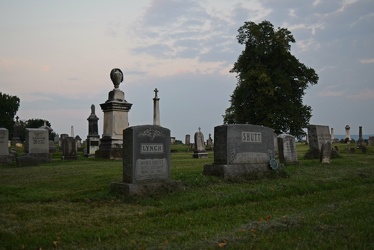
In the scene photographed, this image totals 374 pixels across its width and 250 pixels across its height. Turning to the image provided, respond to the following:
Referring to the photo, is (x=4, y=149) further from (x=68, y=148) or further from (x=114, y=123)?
(x=114, y=123)

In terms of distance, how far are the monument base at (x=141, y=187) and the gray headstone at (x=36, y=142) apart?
13518 millimetres

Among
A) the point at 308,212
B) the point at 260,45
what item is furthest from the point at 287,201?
the point at 260,45

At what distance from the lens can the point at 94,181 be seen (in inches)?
416

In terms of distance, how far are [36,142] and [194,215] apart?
1648 cm

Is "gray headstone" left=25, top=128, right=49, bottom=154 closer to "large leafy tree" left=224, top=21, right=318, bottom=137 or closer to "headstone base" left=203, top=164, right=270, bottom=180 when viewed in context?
"headstone base" left=203, top=164, right=270, bottom=180

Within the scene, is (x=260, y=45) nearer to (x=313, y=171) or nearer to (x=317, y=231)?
(x=313, y=171)

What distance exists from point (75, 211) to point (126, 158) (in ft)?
7.26

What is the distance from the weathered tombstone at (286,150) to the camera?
619 inches

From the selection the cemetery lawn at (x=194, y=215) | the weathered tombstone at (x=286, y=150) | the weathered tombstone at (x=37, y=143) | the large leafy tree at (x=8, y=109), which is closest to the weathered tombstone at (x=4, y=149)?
the weathered tombstone at (x=37, y=143)

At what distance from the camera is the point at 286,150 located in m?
15.8

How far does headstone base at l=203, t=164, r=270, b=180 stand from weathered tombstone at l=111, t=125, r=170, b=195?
6.67 feet

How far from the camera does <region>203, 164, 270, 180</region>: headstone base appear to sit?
35.7 ft

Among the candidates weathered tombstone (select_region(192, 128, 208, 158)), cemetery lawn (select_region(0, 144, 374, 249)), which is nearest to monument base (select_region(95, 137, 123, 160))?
weathered tombstone (select_region(192, 128, 208, 158))

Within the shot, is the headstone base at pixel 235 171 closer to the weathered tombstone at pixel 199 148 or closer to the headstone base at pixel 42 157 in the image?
the headstone base at pixel 42 157
